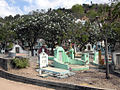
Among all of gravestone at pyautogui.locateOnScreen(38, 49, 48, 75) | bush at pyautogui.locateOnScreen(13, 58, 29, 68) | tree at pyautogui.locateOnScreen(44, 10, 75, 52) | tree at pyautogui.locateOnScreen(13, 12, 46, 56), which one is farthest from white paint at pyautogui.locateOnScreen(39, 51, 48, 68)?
tree at pyautogui.locateOnScreen(13, 12, 46, 56)

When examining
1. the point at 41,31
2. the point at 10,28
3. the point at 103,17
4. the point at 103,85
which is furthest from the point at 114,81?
the point at 10,28

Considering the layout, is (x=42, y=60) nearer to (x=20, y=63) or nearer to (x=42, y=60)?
(x=42, y=60)

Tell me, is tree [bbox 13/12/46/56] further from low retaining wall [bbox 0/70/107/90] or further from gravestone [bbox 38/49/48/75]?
low retaining wall [bbox 0/70/107/90]

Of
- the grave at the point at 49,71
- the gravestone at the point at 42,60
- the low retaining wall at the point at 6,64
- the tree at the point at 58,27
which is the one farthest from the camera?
the tree at the point at 58,27

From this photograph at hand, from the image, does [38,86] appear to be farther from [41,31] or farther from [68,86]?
[41,31]

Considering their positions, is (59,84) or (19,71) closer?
(59,84)

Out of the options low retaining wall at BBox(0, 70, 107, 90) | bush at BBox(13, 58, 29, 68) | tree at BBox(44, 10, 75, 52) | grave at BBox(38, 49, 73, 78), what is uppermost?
tree at BBox(44, 10, 75, 52)

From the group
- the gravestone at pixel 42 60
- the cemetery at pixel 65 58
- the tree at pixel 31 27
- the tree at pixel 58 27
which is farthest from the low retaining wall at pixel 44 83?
the tree at pixel 31 27

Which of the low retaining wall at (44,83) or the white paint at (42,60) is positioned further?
the white paint at (42,60)

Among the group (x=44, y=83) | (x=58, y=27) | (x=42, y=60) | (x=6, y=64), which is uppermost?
(x=58, y=27)

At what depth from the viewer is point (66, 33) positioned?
82.8ft

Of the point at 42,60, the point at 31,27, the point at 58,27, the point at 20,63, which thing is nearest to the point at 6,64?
the point at 20,63

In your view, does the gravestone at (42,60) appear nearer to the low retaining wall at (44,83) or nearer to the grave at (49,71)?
the grave at (49,71)

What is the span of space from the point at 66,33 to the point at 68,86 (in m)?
17.5
